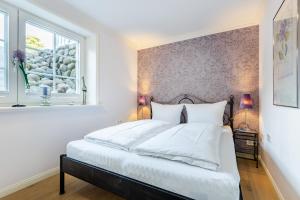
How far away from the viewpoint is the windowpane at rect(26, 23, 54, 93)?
2107 millimetres

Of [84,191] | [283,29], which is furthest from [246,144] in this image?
[84,191]

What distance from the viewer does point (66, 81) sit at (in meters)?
2.60

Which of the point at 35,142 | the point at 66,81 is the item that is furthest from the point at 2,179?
the point at 66,81

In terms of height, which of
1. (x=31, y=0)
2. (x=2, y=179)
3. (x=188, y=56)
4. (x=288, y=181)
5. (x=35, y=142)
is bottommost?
(x=2, y=179)

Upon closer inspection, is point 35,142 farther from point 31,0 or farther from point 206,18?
point 206,18

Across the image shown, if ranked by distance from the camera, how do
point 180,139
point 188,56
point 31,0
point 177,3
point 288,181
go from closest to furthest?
point 288,181 → point 180,139 → point 31,0 → point 177,3 → point 188,56

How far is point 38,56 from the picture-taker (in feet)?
7.23

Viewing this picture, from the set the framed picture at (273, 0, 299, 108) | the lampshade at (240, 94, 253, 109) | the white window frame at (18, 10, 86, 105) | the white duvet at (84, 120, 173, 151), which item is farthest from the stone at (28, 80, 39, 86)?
the lampshade at (240, 94, 253, 109)

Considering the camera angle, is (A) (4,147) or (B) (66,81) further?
(B) (66,81)

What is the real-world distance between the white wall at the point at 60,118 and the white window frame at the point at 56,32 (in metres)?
0.14

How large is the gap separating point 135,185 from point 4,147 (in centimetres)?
148

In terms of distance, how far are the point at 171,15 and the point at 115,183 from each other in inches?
95.4

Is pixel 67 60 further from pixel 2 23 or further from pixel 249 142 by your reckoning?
pixel 249 142

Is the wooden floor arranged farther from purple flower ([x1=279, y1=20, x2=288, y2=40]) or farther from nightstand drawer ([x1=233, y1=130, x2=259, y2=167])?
purple flower ([x1=279, y1=20, x2=288, y2=40])
